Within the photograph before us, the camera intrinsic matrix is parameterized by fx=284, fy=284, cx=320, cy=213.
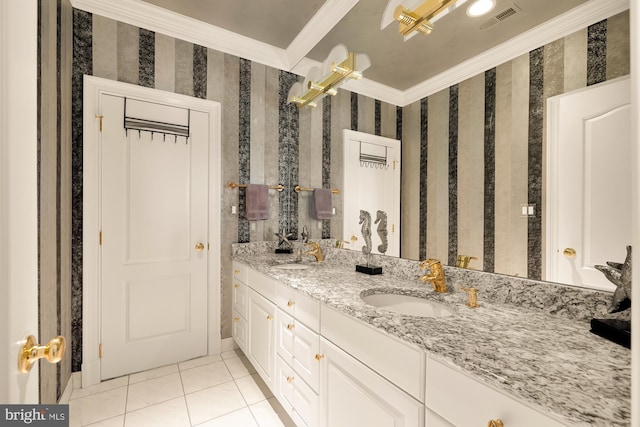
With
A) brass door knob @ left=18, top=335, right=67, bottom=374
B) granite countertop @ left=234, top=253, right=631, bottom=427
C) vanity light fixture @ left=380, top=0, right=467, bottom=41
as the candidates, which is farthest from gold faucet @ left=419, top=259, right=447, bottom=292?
brass door knob @ left=18, top=335, right=67, bottom=374

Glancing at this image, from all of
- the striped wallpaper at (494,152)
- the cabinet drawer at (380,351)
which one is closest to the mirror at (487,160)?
the striped wallpaper at (494,152)

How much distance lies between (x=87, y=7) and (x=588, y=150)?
9.29ft

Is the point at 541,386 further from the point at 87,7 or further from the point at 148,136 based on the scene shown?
the point at 87,7

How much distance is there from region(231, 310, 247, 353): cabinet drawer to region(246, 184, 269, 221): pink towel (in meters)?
0.79

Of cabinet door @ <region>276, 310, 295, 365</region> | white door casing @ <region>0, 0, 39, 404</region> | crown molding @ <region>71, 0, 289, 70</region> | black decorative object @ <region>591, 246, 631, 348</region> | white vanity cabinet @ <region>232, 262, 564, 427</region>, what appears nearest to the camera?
white door casing @ <region>0, 0, 39, 404</region>

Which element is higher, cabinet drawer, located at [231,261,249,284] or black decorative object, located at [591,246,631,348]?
black decorative object, located at [591,246,631,348]

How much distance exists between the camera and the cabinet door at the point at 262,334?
165cm

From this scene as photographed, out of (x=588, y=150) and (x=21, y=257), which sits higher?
(x=588, y=150)

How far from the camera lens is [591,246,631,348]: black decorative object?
29.2 inches

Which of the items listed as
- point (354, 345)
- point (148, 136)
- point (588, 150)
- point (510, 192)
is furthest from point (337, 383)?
point (148, 136)

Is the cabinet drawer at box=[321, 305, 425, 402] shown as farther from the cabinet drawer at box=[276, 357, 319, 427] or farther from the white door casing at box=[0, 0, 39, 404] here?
the white door casing at box=[0, 0, 39, 404]

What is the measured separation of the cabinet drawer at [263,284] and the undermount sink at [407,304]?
0.59 metres

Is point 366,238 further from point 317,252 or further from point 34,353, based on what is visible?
point 34,353

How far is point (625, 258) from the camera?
786 millimetres
